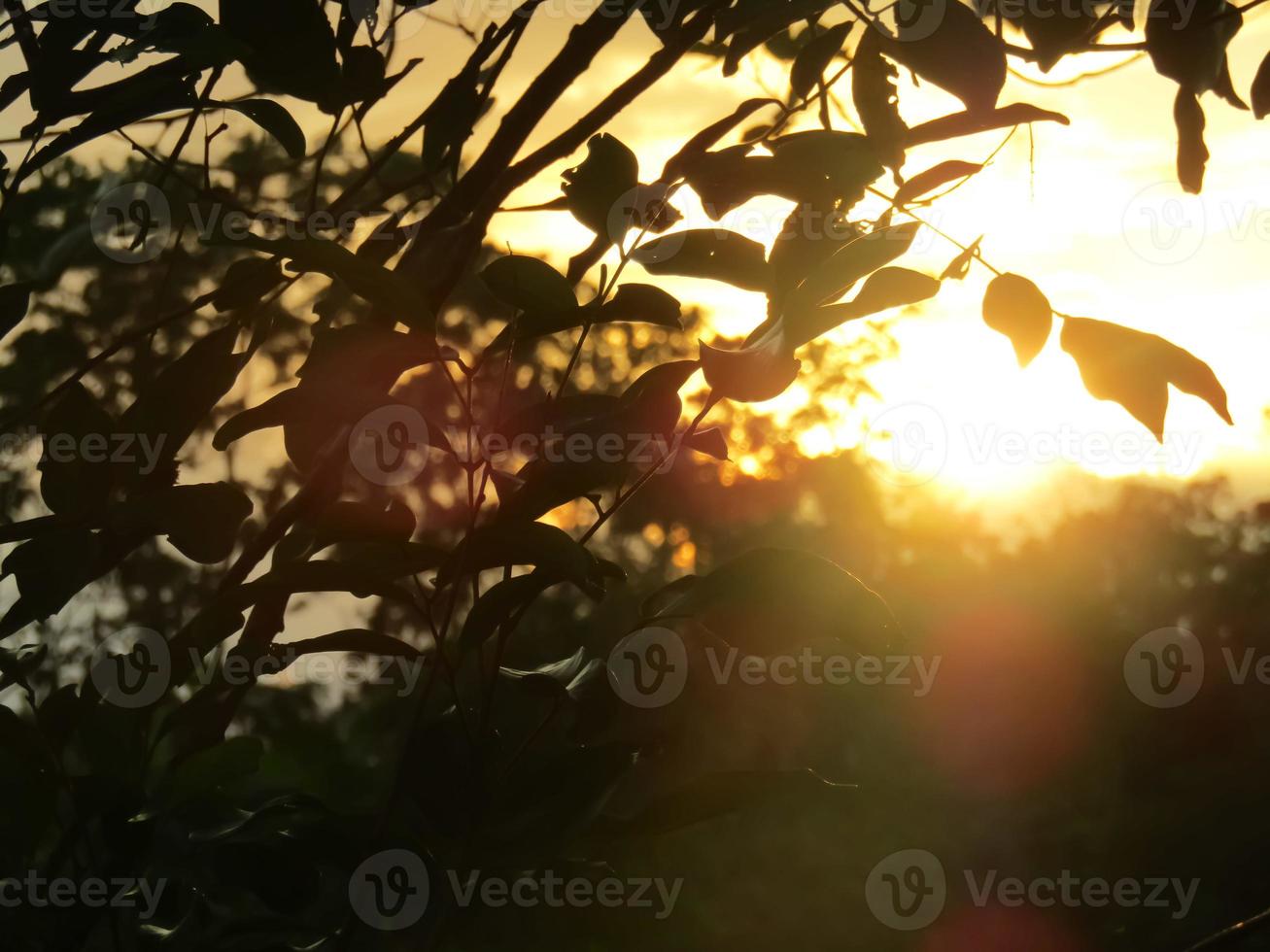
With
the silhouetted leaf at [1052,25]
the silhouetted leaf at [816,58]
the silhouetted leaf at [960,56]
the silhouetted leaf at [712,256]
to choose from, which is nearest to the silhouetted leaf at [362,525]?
the silhouetted leaf at [712,256]

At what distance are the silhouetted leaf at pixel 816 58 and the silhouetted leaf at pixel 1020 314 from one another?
46 cm

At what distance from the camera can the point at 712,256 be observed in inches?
32.5

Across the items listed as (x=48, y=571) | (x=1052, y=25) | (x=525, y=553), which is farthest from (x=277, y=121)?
(x=1052, y=25)

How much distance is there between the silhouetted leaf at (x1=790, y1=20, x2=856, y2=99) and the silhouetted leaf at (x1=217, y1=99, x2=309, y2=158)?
0.52 m

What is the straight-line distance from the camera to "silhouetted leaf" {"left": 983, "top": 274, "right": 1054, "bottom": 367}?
2.69 ft

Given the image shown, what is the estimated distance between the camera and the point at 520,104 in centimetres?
103

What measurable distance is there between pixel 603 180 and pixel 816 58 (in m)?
0.47

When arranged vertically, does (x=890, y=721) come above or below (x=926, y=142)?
above

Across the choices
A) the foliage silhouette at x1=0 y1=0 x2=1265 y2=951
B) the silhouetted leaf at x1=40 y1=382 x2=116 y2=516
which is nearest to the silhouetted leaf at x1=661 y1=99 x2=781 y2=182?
the foliage silhouette at x1=0 y1=0 x2=1265 y2=951

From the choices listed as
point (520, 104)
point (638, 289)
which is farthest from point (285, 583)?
point (520, 104)

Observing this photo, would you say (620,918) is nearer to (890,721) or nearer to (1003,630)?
(890,721)

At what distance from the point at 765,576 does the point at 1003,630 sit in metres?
7.21

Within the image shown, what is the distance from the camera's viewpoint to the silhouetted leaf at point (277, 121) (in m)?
1.03

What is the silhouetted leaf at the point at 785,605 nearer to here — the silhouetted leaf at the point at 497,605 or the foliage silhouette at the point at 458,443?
the foliage silhouette at the point at 458,443
